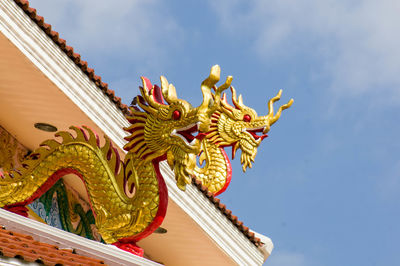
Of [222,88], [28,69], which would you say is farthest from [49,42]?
[222,88]

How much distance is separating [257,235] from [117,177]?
433 cm

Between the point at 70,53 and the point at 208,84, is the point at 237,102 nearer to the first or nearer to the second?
the point at 70,53

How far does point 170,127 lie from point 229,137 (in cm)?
423

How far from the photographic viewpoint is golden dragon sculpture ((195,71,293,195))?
34.1ft

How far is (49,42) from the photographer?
305 inches

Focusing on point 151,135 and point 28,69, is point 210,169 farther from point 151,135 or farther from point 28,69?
point 151,135

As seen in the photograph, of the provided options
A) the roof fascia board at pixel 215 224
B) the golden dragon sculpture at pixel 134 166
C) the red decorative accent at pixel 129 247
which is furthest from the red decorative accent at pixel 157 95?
the roof fascia board at pixel 215 224

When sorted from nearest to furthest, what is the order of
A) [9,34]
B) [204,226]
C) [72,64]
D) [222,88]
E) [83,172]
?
[222,88] < [83,172] < [9,34] < [72,64] < [204,226]

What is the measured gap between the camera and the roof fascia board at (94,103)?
293 inches

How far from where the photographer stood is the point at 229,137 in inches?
408

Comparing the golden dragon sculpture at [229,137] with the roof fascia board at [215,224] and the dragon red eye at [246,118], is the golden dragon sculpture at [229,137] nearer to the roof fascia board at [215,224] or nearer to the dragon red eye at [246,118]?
the dragon red eye at [246,118]

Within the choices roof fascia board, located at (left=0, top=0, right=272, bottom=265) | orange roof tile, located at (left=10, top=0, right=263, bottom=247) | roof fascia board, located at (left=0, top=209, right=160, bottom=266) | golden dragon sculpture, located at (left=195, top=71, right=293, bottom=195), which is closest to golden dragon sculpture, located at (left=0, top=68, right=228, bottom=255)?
roof fascia board, located at (left=0, top=209, right=160, bottom=266)

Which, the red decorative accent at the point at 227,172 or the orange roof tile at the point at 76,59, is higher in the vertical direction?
the red decorative accent at the point at 227,172

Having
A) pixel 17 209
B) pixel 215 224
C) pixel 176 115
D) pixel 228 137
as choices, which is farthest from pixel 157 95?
pixel 228 137
